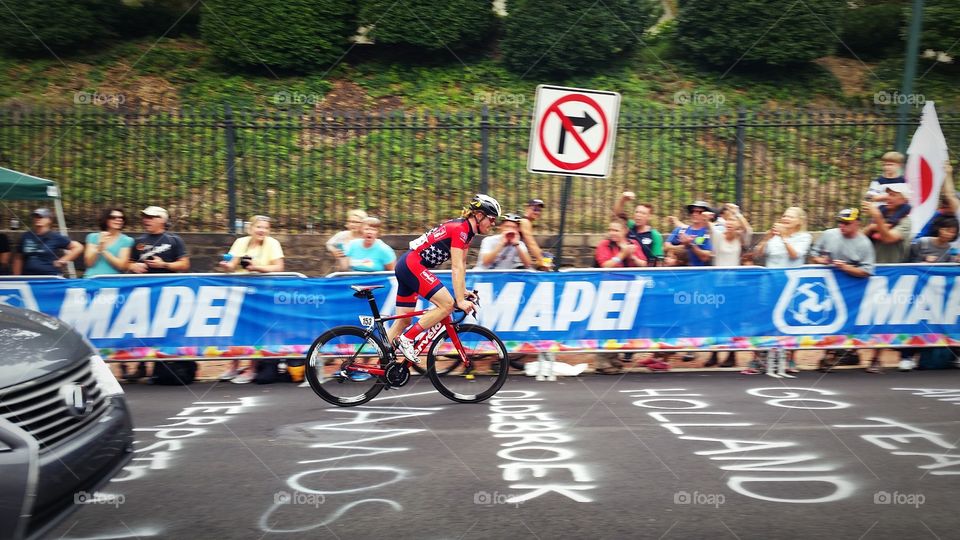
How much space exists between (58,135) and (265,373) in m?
7.36

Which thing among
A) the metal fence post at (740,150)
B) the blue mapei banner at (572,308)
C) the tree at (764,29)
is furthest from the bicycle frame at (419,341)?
the tree at (764,29)

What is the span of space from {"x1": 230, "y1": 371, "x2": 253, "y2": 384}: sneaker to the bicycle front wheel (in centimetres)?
260

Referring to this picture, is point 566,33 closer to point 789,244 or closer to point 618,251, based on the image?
point 618,251

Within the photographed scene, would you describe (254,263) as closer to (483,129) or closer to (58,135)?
(483,129)

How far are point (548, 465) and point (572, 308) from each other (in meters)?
4.08

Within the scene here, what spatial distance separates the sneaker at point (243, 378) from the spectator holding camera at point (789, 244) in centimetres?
626

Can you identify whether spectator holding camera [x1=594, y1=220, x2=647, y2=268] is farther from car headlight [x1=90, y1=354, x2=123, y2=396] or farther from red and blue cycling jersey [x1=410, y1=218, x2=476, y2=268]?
car headlight [x1=90, y1=354, x2=123, y2=396]

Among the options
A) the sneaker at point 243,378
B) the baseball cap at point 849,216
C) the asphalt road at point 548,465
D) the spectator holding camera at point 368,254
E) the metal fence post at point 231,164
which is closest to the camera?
the asphalt road at point 548,465

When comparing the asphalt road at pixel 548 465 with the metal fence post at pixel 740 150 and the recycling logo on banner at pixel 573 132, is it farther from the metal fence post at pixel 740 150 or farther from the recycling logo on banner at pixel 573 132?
the metal fence post at pixel 740 150

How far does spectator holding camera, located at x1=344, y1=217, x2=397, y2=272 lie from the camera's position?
1068cm

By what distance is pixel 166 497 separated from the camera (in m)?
5.75

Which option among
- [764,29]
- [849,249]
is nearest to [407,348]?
[849,249]

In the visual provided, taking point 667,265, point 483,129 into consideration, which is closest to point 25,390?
point 667,265

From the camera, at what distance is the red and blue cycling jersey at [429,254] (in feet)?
28.1
